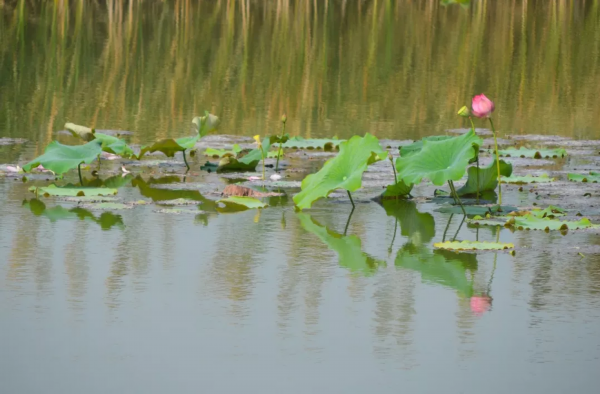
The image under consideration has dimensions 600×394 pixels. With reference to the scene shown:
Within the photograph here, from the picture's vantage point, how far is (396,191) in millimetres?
5090

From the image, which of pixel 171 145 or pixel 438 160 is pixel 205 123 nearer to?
pixel 171 145

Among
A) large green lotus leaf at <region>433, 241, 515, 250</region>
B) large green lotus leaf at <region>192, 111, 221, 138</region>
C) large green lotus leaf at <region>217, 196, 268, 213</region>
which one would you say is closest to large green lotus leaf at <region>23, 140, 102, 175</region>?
large green lotus leaf at <region>192, 111, 221, 138</region>

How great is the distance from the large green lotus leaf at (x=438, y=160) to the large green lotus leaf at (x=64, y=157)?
1.47 metres

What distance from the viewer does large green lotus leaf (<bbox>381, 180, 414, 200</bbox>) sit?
5045mm

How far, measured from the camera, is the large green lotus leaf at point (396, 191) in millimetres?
5045

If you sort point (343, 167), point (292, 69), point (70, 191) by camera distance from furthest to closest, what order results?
1. point (292, 69)
2. point (70, 191)
3. point (343, 167)

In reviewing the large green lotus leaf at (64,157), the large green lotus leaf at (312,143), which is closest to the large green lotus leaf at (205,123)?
the large green lotus leaf at (64,157)

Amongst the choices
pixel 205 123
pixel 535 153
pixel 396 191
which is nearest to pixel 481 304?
pixel 396 191

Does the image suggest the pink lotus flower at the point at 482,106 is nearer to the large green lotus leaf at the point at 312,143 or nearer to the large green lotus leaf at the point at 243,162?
the large green lotus leaf at the point at 243,162

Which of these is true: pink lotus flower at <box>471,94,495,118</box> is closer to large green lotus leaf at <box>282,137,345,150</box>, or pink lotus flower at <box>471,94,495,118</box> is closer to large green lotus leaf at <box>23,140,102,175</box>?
large green lotus leaf at <box>23,140,102,175</box>

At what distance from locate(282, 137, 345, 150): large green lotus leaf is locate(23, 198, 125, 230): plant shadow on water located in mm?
2124

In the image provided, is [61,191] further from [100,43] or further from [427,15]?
[427,15]

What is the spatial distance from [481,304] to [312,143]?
3.50m

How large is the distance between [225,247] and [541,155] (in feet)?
9.41
